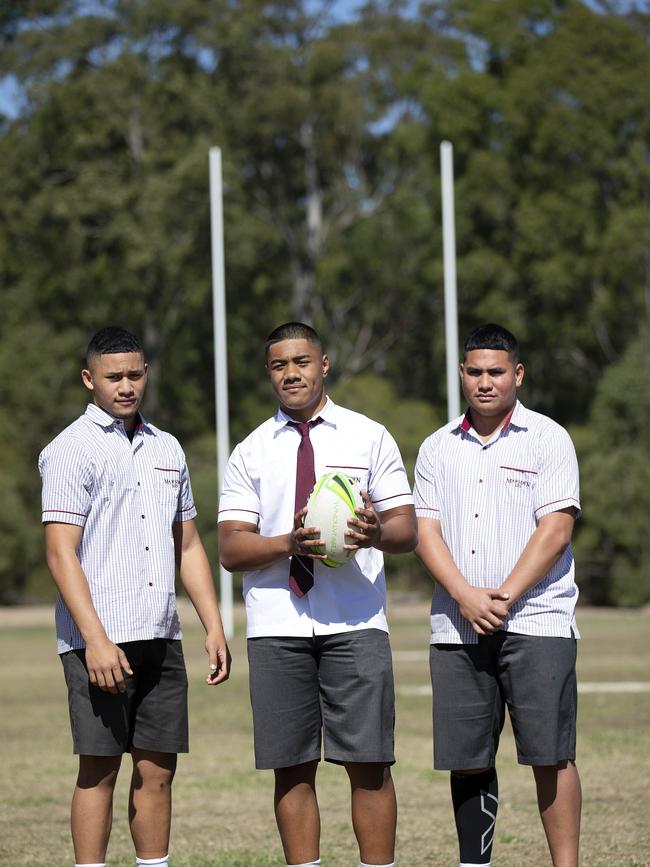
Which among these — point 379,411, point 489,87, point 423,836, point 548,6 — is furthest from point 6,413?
point 423,836

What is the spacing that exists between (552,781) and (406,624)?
22.7 m

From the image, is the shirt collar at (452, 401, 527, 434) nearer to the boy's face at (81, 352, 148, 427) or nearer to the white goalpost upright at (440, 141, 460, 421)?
the boy's face at (81, 352, 148, 427)

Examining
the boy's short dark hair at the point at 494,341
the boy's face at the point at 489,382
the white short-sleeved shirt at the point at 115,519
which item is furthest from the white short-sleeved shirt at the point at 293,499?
the boy's short dark hair at the point at 494,341

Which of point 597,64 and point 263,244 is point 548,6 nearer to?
point 597,64

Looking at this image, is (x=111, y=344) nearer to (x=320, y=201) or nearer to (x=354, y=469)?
(x=354, y=469)

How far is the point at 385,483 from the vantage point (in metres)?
5.46

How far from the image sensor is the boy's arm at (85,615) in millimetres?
5145

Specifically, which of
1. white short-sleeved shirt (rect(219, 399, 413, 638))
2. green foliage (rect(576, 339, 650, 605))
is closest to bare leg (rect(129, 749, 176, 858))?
white short-sleeved shirt (rect(219, 399, 413, 638))

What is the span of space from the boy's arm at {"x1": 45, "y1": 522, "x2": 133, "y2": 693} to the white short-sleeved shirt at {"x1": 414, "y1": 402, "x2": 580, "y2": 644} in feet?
3.95

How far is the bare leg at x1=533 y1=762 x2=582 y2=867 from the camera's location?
5.42 meters

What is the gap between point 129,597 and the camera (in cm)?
535

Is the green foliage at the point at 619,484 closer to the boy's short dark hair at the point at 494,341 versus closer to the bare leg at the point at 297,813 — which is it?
the boy's short dark hair at the point at 494,341

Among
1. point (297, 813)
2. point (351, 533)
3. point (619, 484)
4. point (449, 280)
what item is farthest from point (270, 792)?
point (619, 484)

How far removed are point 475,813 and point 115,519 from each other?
5.50ft
